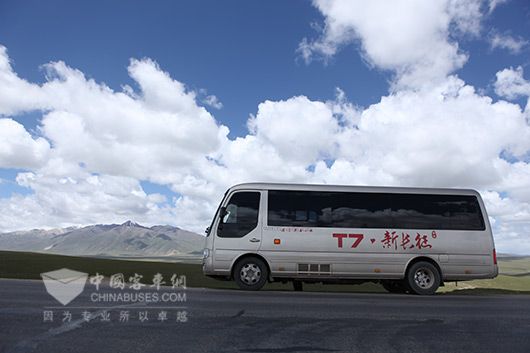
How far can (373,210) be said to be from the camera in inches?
490

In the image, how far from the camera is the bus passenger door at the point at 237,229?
11.8 m

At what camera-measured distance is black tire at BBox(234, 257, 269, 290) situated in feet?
38.4

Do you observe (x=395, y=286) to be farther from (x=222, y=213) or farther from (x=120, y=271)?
(x=120, y=271)

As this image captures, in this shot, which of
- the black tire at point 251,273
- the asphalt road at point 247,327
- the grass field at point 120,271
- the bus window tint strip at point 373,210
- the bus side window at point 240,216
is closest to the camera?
the asphalt road at point 247,327

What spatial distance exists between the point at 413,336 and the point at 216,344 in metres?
2.72

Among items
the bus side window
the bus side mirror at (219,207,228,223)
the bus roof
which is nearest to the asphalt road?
the bus side window

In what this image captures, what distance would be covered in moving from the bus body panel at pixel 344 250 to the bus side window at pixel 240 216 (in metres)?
0.13

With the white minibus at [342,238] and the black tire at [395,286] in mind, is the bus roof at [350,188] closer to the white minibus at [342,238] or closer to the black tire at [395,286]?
the white minibus at [342,238]

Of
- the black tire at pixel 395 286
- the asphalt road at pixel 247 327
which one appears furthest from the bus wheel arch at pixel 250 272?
the black tire at pixel 395 286

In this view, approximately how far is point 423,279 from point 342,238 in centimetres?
288

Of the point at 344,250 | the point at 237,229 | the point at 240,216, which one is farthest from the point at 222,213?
the point at 344,250

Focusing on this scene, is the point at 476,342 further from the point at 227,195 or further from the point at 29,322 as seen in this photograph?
the point at 227,195

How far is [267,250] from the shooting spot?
38.9 ft

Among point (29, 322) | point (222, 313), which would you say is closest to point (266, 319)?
point (222, 313)
